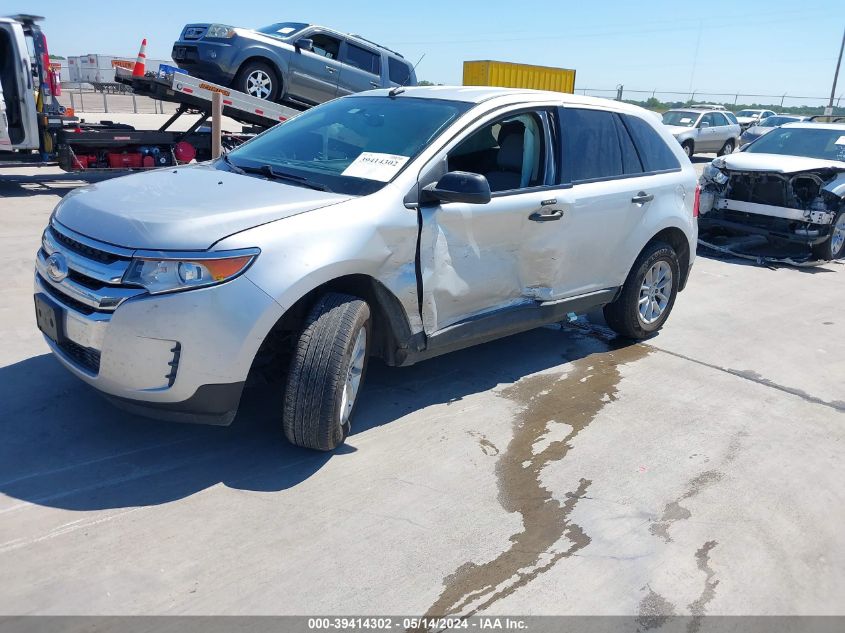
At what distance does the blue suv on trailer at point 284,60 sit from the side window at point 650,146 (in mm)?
8730

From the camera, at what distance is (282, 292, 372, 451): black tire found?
11.3 ft

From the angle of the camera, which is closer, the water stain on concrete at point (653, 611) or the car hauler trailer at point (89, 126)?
the water stain on concrete at point (653, 611)

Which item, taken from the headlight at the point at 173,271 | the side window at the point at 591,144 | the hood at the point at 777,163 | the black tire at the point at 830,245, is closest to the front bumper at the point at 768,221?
the black tire at the point at 830,245

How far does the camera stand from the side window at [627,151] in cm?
537

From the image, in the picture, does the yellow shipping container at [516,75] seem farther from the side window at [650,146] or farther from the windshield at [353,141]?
the windshield at [353,141]

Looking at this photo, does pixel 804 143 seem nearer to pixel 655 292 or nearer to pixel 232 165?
pixel 655 292

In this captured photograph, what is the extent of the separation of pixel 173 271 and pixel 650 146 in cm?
398

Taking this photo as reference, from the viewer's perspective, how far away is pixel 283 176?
4.04 metres

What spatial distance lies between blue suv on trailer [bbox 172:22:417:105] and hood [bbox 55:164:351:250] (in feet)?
30.4

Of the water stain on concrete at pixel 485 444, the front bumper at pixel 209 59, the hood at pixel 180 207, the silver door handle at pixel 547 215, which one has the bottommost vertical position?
the water stain on concrete at pixel 485 444

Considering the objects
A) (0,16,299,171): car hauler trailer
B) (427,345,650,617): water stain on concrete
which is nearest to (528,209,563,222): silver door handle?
(427,345,650,617): water stain on concrete

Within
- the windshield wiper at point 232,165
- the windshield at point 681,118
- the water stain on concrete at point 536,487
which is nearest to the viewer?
the water stain on concrete at point 536,487

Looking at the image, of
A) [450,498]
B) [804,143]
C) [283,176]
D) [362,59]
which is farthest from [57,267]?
[362,59]

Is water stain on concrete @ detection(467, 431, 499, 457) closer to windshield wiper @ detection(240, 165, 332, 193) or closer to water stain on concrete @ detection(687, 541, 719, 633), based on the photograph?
water stain on concrete @ detection(687, 541, 719, 633)
